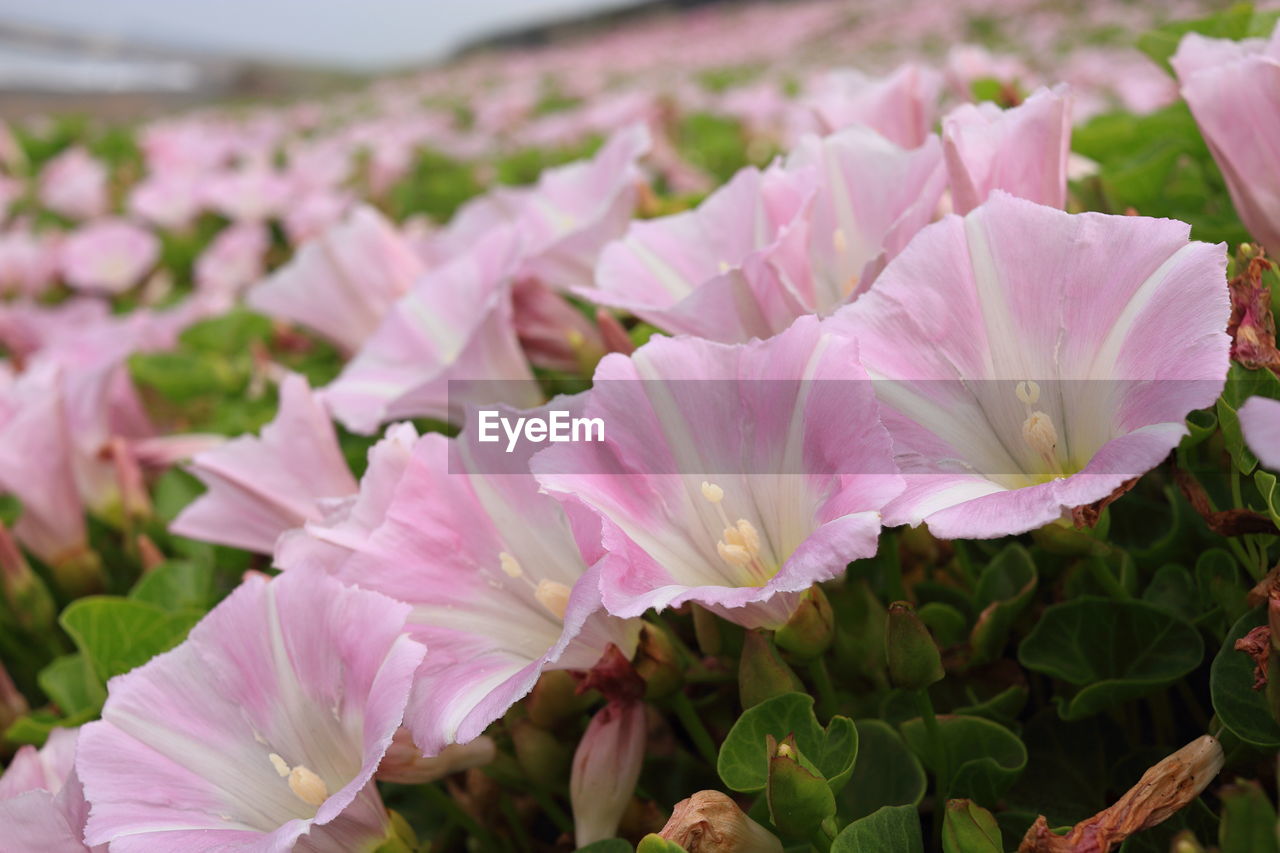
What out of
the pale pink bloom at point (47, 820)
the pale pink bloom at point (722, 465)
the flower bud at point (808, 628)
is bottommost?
the pale pink bloom at point (47, 820)

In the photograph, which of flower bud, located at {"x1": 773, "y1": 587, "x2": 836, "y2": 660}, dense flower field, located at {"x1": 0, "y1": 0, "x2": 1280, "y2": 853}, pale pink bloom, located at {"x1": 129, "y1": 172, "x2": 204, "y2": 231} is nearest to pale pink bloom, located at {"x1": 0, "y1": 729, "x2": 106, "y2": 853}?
dense flower field, located at {"x1": 0, "y1": 0, "x2": 1280, "y2": 853}

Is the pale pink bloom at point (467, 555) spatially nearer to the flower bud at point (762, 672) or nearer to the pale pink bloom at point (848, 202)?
the flower bud at point (762, 672)

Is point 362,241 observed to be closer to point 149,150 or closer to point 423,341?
point 423,341

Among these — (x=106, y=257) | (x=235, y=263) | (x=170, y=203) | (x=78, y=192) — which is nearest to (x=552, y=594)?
(x=235, y=263)

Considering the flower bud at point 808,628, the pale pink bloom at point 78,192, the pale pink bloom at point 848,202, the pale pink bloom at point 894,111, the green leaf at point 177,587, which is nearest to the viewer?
the flower bud at point 808,628

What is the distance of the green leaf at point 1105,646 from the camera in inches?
40.9

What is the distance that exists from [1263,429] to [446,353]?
1150 mm

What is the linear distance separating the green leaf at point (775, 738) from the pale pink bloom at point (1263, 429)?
1.44 ft

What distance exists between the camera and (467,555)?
3.50 ft

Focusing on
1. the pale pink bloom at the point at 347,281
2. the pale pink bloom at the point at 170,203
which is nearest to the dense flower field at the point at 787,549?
the pale pink bloom at the point at 347,281

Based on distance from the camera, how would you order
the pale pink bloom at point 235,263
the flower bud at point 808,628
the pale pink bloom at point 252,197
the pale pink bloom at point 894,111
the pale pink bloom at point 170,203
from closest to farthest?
the flower bud at point 808,628 → the pale pink bloom at point 894,111 → the pale pink bloom at point 235,263 → the pale pink bloom at point 252,197 → the pale pink bloom at point 170,203

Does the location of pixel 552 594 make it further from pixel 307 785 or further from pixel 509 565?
pixel 307 785

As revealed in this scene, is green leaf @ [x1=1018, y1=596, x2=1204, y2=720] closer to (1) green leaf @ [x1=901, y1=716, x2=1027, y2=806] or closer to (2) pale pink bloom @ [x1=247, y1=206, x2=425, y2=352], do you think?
(1) green leaf @ [x1=901, y1=716, x2=1027, y2=806]
